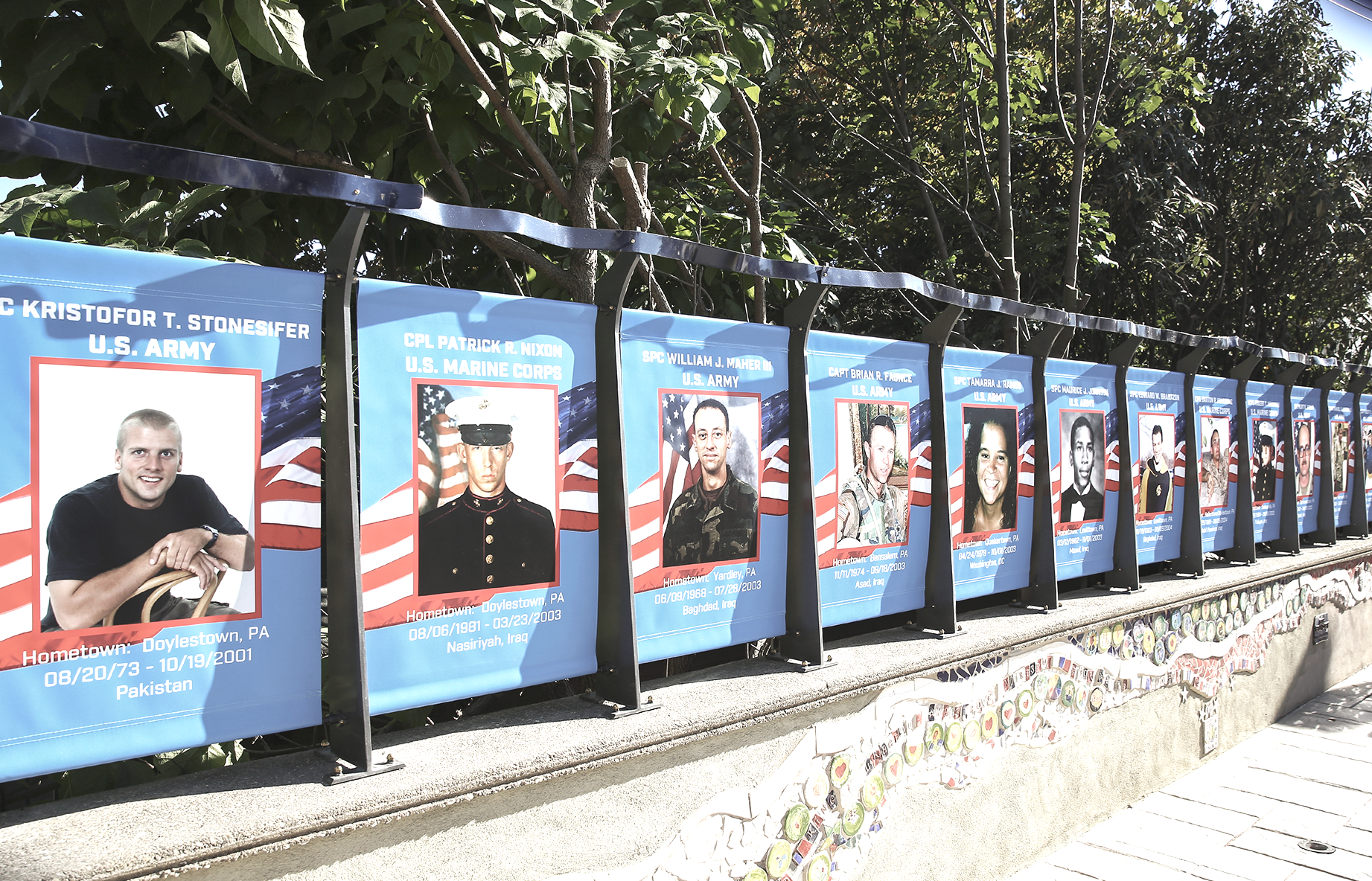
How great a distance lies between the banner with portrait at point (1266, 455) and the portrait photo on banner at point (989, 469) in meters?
3.27

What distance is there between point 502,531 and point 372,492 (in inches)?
16.6

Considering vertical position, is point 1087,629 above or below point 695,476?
below

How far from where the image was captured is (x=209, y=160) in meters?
2.20

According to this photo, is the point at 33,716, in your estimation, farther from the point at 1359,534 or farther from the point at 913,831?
the point at 1359,534

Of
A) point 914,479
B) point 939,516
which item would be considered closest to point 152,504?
point 914,479

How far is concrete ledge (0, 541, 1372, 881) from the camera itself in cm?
210

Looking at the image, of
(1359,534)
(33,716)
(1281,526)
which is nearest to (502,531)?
(33,716)

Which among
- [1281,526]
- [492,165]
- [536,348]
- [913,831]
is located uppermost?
[492,165]

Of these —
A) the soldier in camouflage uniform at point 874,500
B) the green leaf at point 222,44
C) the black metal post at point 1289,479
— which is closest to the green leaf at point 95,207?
the green leaf at point 222,44

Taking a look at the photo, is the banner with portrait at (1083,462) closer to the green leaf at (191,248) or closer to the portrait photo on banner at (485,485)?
the portrait photo on banner at (485,485)

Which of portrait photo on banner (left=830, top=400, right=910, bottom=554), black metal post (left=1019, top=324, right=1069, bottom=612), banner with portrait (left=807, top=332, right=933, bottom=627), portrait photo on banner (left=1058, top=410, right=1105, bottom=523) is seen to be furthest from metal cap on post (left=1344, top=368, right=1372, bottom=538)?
portrait photo on banner (left=830, top=400, right=910, bottom=554)

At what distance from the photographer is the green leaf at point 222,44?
95.7 inches

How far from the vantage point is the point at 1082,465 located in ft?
18.1

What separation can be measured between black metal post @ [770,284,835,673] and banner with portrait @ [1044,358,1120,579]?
2057mm
